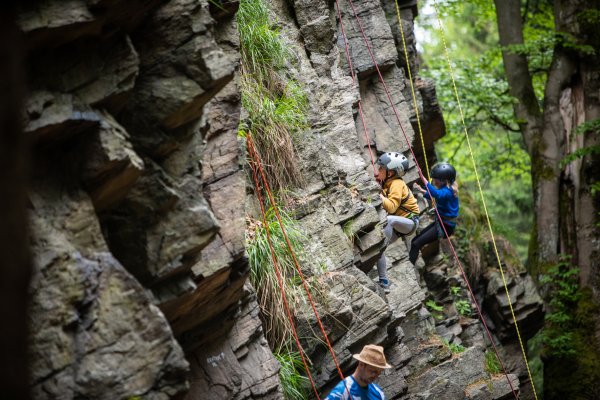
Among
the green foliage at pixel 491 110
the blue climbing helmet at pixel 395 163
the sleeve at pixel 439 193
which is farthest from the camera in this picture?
the green foliage at pixel 491 110

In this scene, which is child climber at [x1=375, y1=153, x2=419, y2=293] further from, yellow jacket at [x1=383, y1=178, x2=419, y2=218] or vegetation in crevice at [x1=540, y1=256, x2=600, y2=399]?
vegetation in crevice at [x1=540, y1=256, x2=600, y2=399]

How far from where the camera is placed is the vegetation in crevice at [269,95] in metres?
9.02

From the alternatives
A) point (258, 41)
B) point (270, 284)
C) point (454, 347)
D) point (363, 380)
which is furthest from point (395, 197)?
point (363, 380)

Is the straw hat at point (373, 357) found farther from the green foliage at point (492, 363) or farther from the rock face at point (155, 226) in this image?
the green foliage at point (492, 363)

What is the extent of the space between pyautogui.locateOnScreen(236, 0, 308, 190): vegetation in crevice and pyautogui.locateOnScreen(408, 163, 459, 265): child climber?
2313 millimetres

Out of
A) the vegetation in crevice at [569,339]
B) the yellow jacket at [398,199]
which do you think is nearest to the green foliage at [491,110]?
the vegetation in crevice at [569,339]

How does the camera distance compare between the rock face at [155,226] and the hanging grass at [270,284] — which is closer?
the rock face at [155,226]

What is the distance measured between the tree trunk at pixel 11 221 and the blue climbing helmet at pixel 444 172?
8.89 meters

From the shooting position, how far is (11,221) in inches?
95.8

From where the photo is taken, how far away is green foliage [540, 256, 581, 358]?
13.9 meters

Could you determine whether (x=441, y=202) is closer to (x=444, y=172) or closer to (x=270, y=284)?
(x=444, y=172)

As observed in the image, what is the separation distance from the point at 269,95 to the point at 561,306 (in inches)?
302

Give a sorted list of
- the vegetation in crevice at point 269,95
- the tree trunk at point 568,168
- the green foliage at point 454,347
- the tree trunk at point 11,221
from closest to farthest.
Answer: the tree trunk at point 11,221 < the vegetation in crevice at point 269,95 < the green foliage at point 454,347 < the tree trunk at point 568,168

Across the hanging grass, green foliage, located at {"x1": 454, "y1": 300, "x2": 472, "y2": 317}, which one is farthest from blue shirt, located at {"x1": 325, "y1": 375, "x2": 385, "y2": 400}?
green foliage, located at {"x1": 454, "y1": 300, "x2": 472, "y2": 317}
